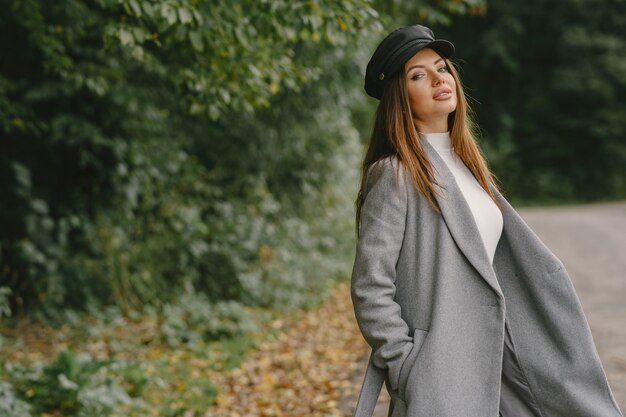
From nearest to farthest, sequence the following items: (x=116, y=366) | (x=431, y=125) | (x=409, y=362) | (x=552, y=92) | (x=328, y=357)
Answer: (x=409, y=362) → (x=431, y=125) → (x=116, y=366) → (x=328, y=357) → (x=552, y=92)

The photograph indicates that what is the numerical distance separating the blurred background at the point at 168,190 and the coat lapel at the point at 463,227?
1974mm

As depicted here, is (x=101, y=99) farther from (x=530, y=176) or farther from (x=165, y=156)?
(x=530, y=176)

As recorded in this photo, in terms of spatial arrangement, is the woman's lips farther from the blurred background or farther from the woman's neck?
the blurred background

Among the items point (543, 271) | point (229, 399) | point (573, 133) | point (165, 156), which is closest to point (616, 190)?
point (573, 133)

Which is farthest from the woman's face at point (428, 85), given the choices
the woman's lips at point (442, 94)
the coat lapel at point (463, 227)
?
the coat lapel at point (463, 227)

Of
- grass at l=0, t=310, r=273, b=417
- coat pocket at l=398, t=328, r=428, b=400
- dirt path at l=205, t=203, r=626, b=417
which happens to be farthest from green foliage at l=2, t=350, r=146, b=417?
coat pocket at l=398, t=328, r=428, b=400

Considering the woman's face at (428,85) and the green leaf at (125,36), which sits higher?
the green leaf at (125,36)

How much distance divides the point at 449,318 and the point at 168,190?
6.76m

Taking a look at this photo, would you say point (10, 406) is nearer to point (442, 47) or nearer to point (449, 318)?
point (449, 318)

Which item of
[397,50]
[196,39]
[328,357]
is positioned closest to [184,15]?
[196,39]

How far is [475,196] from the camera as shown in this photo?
8.36ft

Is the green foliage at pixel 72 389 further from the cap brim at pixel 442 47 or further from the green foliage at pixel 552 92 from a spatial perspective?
the green foliage at pixel 552 92

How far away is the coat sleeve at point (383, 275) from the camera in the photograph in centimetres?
226

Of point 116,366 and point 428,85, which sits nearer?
point 428,85
